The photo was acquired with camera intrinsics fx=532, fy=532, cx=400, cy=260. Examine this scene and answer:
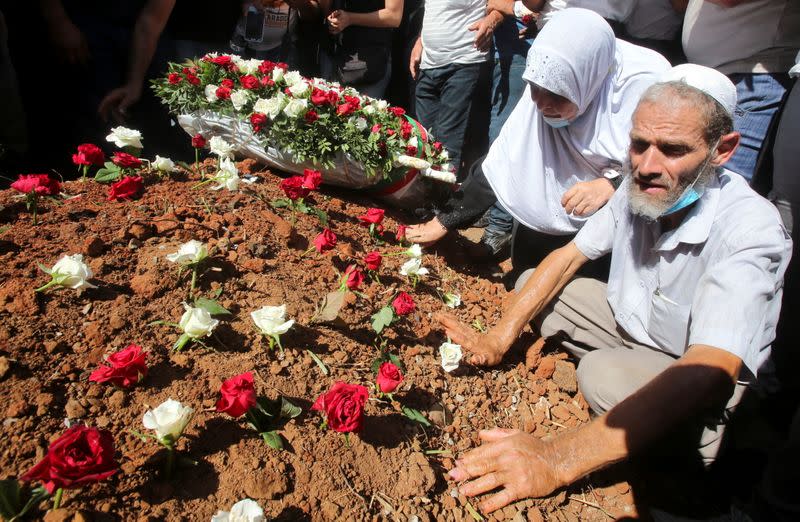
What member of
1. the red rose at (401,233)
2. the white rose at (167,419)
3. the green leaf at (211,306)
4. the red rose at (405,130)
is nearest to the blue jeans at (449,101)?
the red rose at (405,130)

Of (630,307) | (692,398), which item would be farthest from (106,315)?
(630,307)

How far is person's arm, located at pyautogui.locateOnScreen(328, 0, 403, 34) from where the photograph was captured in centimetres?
414

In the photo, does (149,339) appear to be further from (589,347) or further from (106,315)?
(589,347)

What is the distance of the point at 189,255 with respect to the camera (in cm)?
217

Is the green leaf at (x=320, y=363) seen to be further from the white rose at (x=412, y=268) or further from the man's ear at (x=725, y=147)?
the man's ear at (x=725, y=147)

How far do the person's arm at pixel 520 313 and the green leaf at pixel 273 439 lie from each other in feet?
3.81

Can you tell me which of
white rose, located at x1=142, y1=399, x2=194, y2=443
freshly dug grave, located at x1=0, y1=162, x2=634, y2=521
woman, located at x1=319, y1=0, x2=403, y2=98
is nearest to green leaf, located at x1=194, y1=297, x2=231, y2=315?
freshly dug grave, located at x1=0, y1=162, x2=634, y2=521

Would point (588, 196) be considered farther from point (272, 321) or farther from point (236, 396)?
point (236, 396)

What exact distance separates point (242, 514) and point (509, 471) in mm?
1033

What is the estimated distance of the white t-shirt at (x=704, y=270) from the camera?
6.21ft

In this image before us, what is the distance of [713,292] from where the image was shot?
1.96 metres

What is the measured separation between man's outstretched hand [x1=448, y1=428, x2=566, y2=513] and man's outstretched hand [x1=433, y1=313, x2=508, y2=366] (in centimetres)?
58

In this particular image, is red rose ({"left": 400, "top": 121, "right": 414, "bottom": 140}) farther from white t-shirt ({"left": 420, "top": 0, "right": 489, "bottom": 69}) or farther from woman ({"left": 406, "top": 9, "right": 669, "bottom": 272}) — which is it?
white t-shirt ({"left": 420, "top": 0, "right": 489, "bottom": 69})

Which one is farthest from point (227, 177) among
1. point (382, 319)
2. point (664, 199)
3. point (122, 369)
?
point (664, 199)
